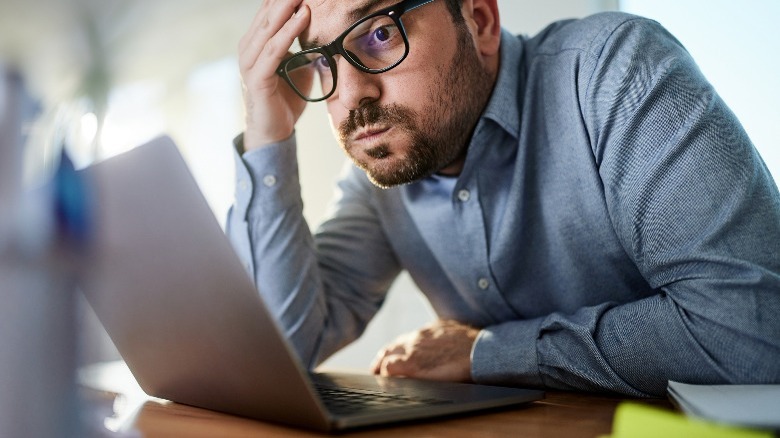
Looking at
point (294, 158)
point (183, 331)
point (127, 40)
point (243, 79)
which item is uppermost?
point (127, 40)

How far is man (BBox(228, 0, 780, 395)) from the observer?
0.85 meters

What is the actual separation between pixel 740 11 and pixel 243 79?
133 centimetres

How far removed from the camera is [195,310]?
0.64 meters

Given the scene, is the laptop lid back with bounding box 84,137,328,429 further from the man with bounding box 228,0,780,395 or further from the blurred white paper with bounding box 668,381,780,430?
the man with bounding box 228,0,780,395

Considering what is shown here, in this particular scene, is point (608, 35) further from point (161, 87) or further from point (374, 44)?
point (161, 87)

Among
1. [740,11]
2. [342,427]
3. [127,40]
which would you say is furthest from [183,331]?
[127,40]

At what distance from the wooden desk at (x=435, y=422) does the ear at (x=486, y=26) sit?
729 mm

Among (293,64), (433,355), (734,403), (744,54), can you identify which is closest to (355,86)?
(293,64)

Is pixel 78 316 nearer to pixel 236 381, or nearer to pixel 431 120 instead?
pixel 236 381

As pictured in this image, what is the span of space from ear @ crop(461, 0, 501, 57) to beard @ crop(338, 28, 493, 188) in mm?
47

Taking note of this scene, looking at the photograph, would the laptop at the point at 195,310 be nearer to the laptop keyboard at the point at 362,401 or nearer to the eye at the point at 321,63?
the laptop keyboard at the point at 362,401

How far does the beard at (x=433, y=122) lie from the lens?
3.87 ft

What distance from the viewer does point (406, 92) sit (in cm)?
117

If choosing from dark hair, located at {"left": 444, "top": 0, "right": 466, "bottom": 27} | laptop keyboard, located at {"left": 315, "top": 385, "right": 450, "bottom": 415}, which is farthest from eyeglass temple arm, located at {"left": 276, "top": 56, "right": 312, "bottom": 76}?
laptop keyboard, located at {"left": 315, "top": 385, "right": 450, "bottom": 415}
